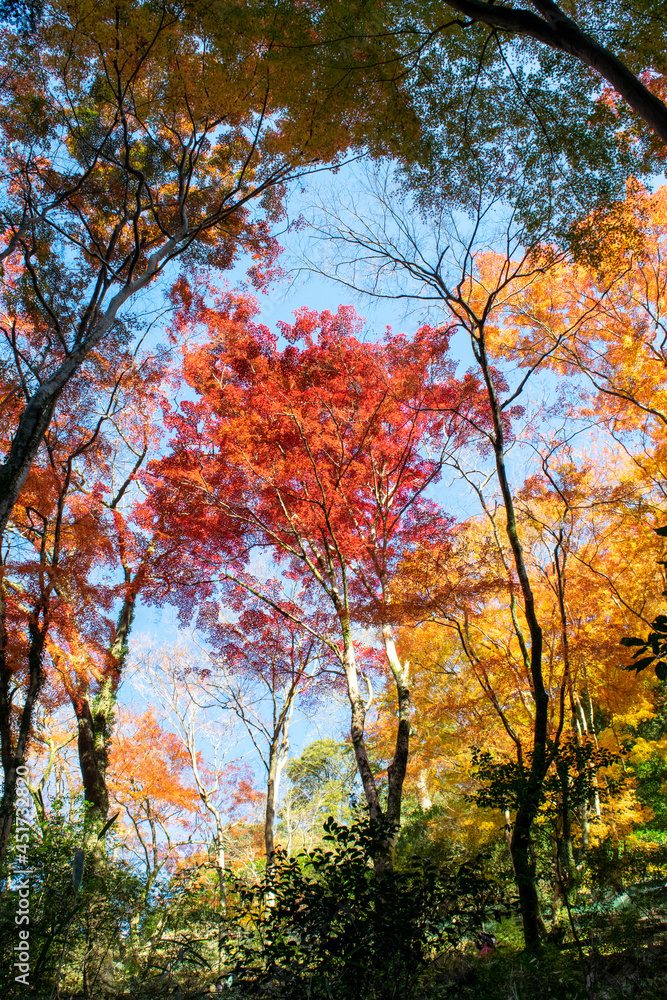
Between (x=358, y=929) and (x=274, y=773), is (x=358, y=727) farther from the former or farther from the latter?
(x=274, y=773)

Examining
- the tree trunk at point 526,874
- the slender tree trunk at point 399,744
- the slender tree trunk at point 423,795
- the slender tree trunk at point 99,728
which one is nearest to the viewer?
the tree trunk at point 526,874

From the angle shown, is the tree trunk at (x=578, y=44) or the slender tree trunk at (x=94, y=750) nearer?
the tree trunk at (x=578, y=44)

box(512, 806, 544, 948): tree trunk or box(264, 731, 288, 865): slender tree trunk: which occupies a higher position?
box(264, 731, 288, 865): slender tree trunk

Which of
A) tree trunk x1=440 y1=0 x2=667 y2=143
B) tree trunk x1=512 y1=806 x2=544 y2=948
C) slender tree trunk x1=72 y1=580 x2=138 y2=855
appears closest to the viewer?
tree trunk x1=440 y1=0 x2=667 y2=143

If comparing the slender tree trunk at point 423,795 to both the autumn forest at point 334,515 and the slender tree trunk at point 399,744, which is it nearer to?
the autumn forest at point 334,515

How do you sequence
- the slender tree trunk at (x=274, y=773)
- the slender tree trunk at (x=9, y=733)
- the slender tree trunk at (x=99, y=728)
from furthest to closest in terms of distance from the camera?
the slender tree trunk at (x=274, y=773) < the slender tree trunk at (x=99, y=728) < the slender tree trunk at (x=9, y=733)

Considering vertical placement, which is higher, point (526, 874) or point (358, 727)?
point (358, 727)

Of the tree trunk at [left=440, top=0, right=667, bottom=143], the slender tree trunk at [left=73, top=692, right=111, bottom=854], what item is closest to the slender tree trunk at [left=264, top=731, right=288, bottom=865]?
the slender tree trunk at [left=73, top=692, right=111, bottom=854]

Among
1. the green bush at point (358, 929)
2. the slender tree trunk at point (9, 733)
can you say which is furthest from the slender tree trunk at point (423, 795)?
the slender tree trunk at point (9, 733)

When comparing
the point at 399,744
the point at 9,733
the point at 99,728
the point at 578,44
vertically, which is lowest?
the point at 399,744

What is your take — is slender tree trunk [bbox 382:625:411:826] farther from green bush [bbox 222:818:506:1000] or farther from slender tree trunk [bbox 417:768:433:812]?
slender tree trunk [bbox 417:768:433:812]

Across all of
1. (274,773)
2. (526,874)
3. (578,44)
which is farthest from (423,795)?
(578,44)

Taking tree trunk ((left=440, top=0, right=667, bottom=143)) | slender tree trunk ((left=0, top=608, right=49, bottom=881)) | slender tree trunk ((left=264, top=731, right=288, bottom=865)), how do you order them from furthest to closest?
slender tree trunk ((left=264, top=731, right=288, bottom=865))
slender tree trunk ((left=0, top=608, right=49, bottom=881))
tree trunk ((left=440, top=0, right=667, bottom=143))

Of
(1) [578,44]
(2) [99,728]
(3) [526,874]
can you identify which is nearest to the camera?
(1) [578,44]
